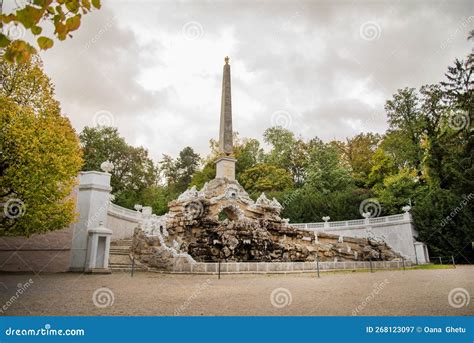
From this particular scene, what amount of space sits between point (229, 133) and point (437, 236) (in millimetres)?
18902

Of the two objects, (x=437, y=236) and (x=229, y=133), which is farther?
(x=229, y=133)

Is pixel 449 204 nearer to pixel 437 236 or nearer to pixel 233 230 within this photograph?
pixel 437 236

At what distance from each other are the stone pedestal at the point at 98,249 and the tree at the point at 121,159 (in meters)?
20.7

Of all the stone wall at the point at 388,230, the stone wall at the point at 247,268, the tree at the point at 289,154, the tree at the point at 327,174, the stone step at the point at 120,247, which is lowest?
the stone wall at the point at 247,268

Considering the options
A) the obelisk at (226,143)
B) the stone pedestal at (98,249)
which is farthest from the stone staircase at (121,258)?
the obelisk at (226,143)

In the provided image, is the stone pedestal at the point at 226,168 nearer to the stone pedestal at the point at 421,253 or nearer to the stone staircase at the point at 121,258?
the stone staircase at the point at 121,258

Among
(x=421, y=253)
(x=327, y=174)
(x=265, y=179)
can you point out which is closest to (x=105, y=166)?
(x=421, y=253)

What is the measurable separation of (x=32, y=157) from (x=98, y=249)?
244 inches

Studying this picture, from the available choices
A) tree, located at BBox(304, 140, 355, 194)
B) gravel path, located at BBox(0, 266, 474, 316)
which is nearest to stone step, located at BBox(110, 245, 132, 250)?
gravel path, located at BBox(0, 266, 474, 316)

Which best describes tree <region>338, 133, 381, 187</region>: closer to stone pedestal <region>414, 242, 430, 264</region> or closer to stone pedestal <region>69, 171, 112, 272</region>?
stone pedestal <region>414, 242, 430, 264</region>

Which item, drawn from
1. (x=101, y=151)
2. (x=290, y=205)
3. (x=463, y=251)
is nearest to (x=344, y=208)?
(x=290, y=205)

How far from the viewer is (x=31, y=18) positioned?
10.3 ft

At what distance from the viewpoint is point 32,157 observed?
1084 cm

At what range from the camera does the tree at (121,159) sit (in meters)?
36.0
